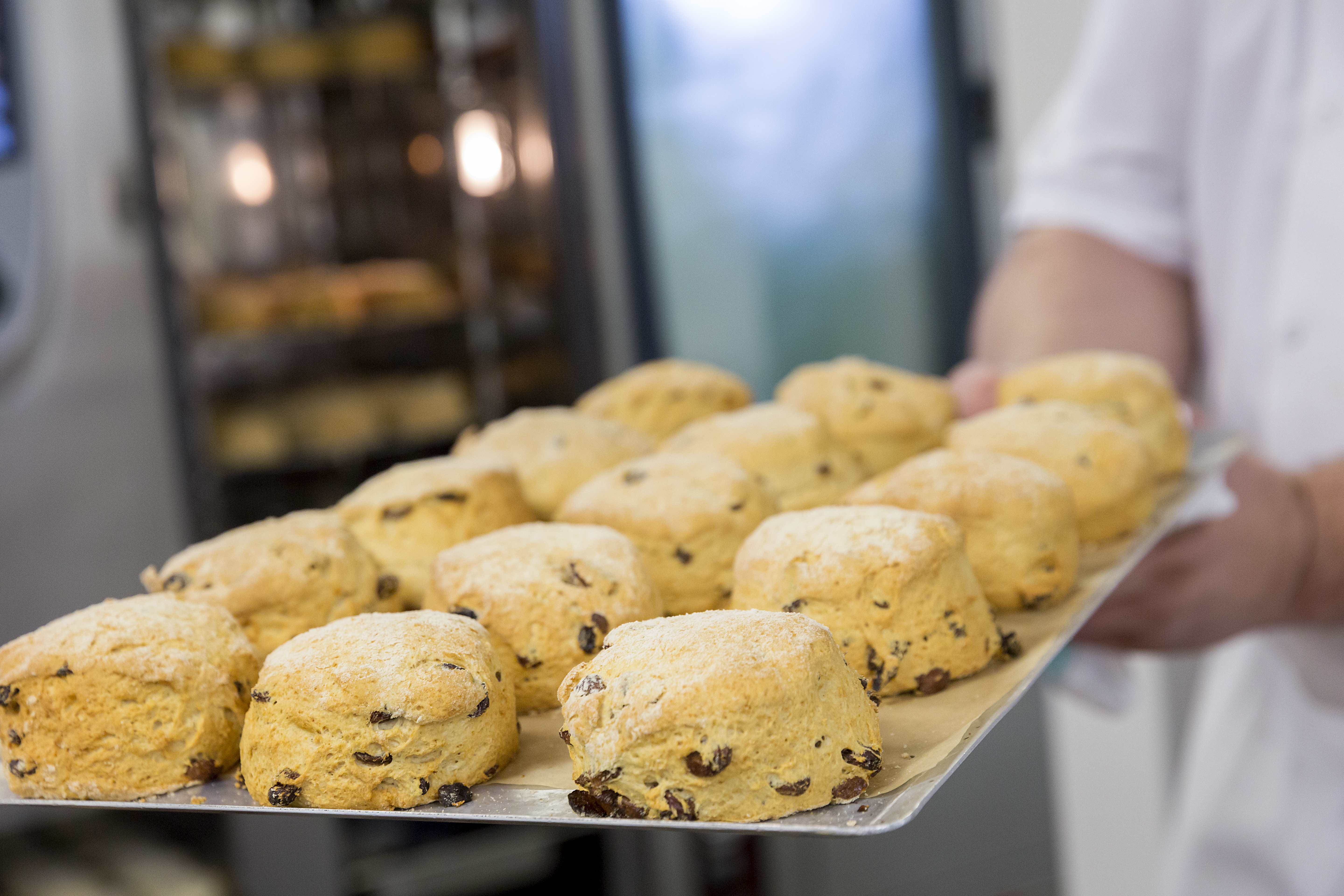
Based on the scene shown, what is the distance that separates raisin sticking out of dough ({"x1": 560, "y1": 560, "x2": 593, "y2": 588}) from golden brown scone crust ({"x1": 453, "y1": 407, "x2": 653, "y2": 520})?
268mm

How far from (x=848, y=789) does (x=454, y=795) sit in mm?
220

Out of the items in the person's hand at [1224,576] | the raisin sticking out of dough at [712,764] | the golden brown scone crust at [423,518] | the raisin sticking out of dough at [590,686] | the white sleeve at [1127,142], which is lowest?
the person's hand at [1224,576]

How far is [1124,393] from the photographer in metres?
1.23

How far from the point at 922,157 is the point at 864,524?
2674 mm

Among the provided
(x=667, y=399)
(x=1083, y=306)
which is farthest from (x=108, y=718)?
(x=1083, y=306)

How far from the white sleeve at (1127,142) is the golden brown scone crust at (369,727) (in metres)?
1.43

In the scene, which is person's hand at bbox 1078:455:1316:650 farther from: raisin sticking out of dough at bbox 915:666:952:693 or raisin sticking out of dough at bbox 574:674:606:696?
raisin sticking out of dough at bbox 574:674:606:696

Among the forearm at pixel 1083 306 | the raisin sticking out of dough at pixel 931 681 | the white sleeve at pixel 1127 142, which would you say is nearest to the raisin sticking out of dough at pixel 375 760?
the raisin sticking out of dough at pixel 931 681

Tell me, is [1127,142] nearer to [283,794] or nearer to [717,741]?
[717,741]

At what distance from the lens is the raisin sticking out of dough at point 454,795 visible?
68 cm

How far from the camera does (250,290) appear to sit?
3266 millimetres

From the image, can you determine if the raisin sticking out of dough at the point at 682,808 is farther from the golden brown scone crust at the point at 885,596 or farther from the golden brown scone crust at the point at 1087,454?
the golden brown scone crust at the point at 1087,454

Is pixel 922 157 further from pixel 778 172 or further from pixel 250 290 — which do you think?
pixel 250 290

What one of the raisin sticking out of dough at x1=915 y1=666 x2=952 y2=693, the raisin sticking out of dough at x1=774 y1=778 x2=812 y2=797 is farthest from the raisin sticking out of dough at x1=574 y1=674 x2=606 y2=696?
the raisin sticking out of dough at x1=915 y1=666 x2=952 y2=693
